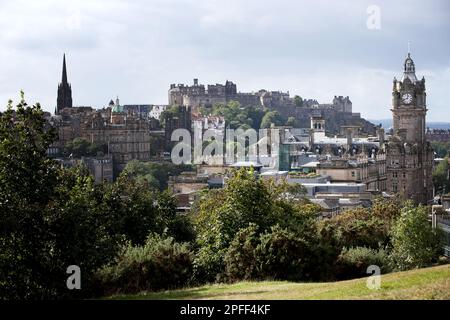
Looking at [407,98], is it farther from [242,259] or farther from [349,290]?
[349,290]

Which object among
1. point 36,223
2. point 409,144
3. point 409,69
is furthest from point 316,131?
point 36,223

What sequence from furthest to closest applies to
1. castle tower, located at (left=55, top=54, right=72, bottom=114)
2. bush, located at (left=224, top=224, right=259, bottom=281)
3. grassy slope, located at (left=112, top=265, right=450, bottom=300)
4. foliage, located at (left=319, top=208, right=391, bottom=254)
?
castle tower, located at (left=55, top=54, right=72, bottom=114), foliage, located at (left=319, top=208, right=391, bottom=254), bush, located at (left=224, top=224, right=259, bottom=281), grassy slope, located at (left=112, top=265, right=450, bottom=300)

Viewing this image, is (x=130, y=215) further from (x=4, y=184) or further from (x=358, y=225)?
(x=4, y=184)

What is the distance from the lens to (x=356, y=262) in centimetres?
3400

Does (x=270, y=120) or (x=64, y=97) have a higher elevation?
(x=64, y=97)

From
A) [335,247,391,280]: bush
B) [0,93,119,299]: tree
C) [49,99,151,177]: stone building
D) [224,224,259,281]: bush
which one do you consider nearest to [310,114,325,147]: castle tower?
[49,99,151,177]: stone building

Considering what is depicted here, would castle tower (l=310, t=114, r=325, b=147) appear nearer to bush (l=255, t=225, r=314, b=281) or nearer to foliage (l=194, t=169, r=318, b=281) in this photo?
foliage (l=194, t=169, r=318, b=281)

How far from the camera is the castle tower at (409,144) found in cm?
9881

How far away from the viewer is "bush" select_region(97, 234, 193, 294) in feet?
92.8

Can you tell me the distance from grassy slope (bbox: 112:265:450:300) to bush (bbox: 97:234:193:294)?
114 inches

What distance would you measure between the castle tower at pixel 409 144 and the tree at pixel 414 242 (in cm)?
5786

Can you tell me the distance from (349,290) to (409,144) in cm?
8122

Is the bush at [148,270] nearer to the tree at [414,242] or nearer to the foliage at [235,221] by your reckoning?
the foliage at [235,221]

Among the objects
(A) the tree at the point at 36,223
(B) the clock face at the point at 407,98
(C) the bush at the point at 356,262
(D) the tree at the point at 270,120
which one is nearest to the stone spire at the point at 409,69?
(B) the clock face at the point at 407,98
